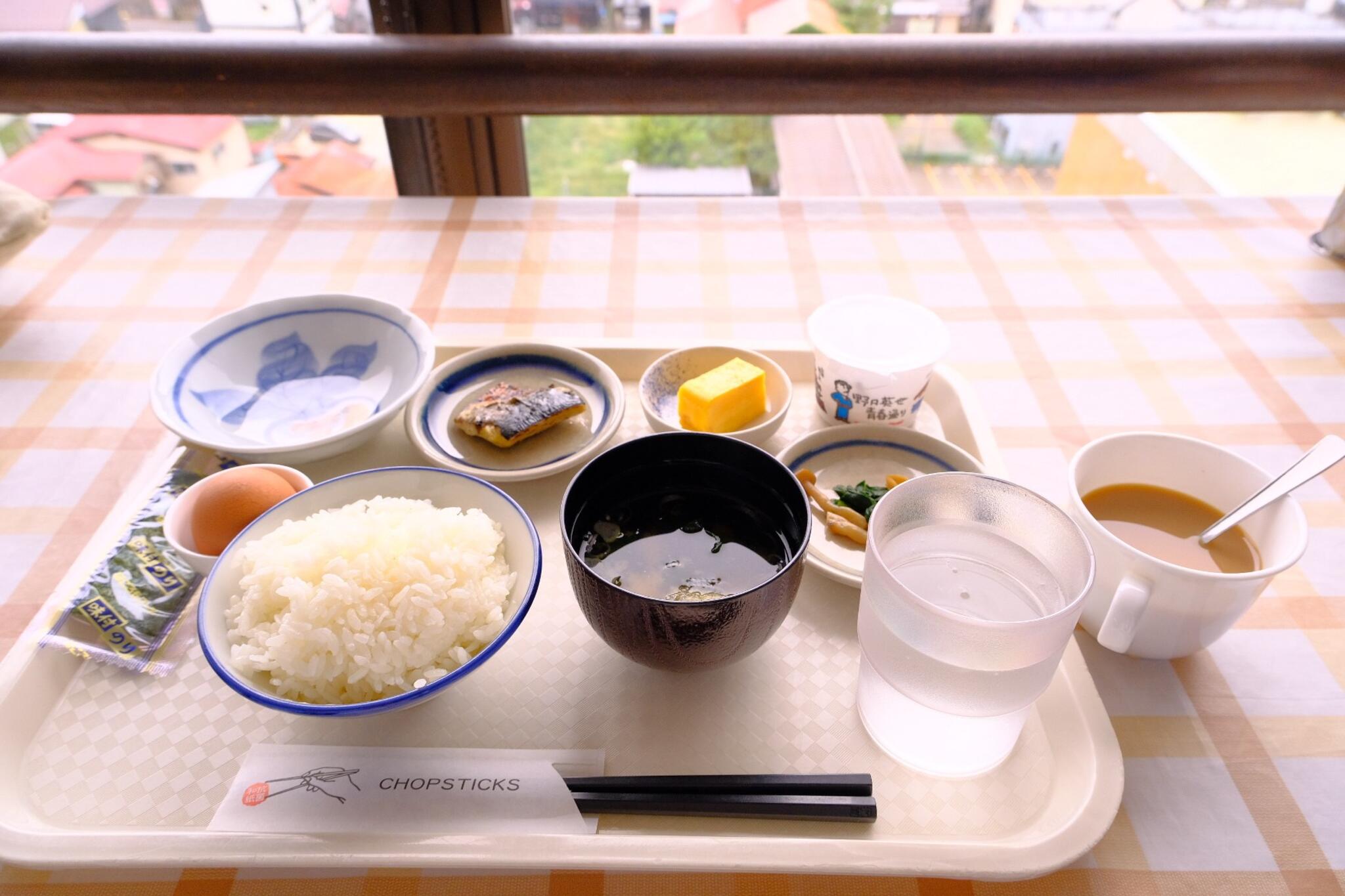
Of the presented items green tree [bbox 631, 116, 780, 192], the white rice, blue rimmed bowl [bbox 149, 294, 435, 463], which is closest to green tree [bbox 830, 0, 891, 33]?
green tree [bbox 631, 116, 780, 192]

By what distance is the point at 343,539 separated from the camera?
751 millimetres

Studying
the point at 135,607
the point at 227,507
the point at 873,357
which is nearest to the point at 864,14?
the point at 873,357

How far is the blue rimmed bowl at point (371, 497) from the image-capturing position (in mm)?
661

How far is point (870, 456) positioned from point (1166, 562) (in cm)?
33

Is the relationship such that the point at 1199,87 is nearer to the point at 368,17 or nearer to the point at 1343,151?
the point at 1343,151

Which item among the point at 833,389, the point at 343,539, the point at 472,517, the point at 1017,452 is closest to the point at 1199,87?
the point at 1017,452

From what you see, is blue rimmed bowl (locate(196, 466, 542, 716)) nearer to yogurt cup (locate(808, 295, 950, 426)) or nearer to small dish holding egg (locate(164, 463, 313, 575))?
small dish holding egg (locate(164, 463, 313, 575))

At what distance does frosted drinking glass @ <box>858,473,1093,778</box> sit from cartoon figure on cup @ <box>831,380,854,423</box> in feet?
1.08

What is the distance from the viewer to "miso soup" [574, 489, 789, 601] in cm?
76

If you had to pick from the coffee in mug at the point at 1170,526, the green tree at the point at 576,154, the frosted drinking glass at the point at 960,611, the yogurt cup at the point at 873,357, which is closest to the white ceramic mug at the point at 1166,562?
the coffee in mug at the point at 1170,526

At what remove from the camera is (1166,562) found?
776 mm

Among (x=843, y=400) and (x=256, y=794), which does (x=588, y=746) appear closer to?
(x=256, y=794)

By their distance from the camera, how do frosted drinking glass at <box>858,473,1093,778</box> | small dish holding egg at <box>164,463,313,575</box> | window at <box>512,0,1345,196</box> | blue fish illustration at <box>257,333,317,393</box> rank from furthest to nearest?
1. window at <box>512,0,1345,196</box>
2. blue fish illustration at <box>257,333,317,393</box>
3. small dish holding egg at <box>164,463,313,575</box>
4. frosted drinking glass at <box>858,473,1093,778</box>

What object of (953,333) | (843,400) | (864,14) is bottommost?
(953,333)
